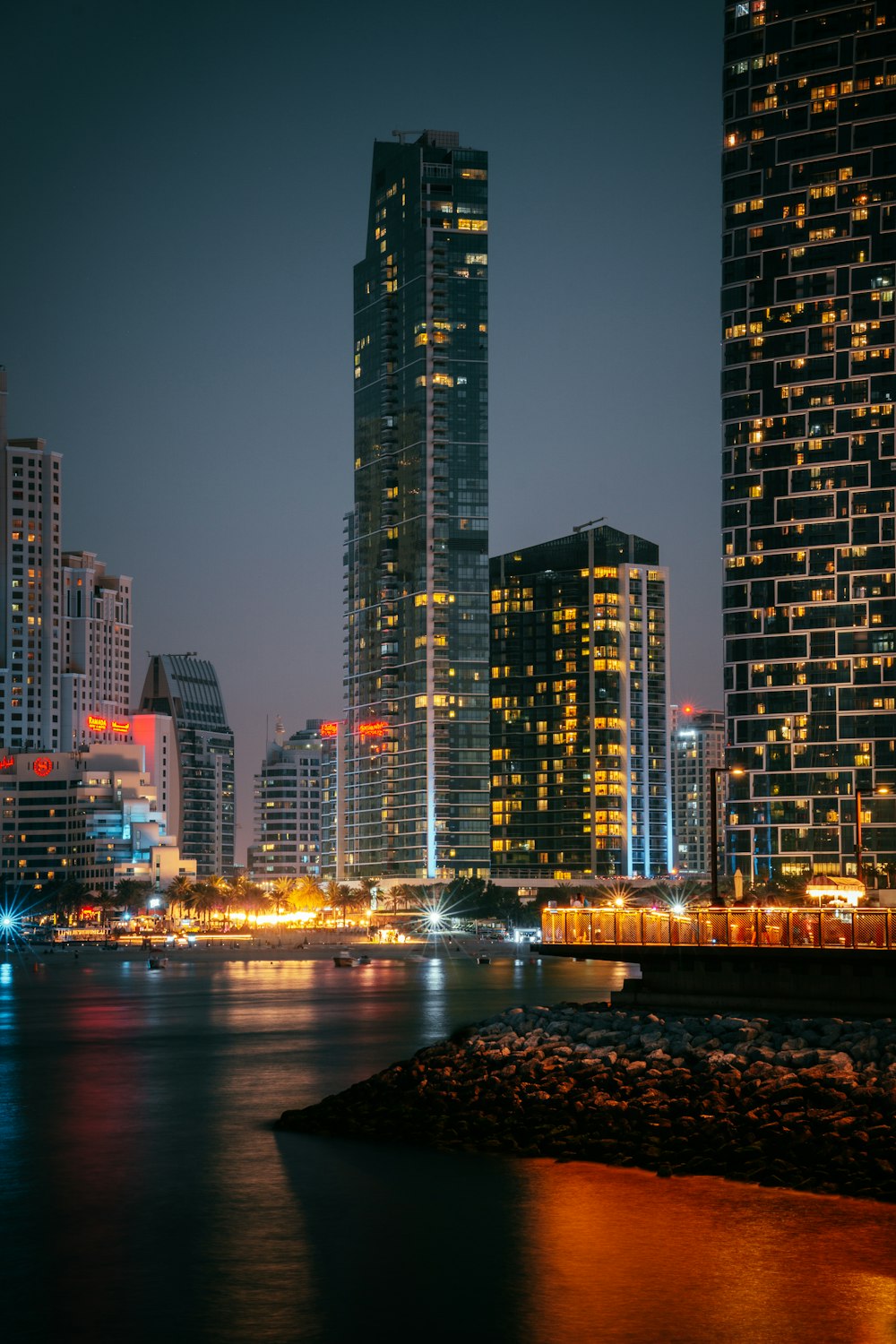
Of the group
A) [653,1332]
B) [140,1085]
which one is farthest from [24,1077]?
[653,1332]

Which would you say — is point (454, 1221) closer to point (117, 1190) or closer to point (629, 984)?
point (117, 1190)

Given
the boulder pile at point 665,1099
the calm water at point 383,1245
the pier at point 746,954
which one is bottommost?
the calm water at point 383,1245

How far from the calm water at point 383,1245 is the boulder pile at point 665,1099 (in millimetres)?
1288

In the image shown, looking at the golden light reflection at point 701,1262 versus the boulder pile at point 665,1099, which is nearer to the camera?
the golden light reflection at point 701,1262

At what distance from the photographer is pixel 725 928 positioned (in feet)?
212

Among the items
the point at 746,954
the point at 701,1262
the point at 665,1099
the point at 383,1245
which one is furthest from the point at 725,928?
the point at 701,1262

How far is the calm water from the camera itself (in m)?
33.6

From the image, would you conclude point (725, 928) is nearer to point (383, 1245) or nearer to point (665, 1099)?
point (665, 1099)

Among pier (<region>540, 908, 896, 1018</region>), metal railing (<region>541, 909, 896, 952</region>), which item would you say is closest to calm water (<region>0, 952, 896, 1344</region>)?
metal railing (<region>541, 909, 896, 952</region>)

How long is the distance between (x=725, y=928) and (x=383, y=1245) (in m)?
27.4

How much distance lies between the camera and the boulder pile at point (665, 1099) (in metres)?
44.8

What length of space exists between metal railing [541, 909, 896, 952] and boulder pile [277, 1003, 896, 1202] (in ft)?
11.8

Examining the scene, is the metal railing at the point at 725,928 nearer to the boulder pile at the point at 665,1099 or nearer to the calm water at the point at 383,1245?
the boulder pile at the point at 665,1099

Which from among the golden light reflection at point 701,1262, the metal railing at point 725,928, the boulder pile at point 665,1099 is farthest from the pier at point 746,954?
the golden light reflection at point 701,1262
